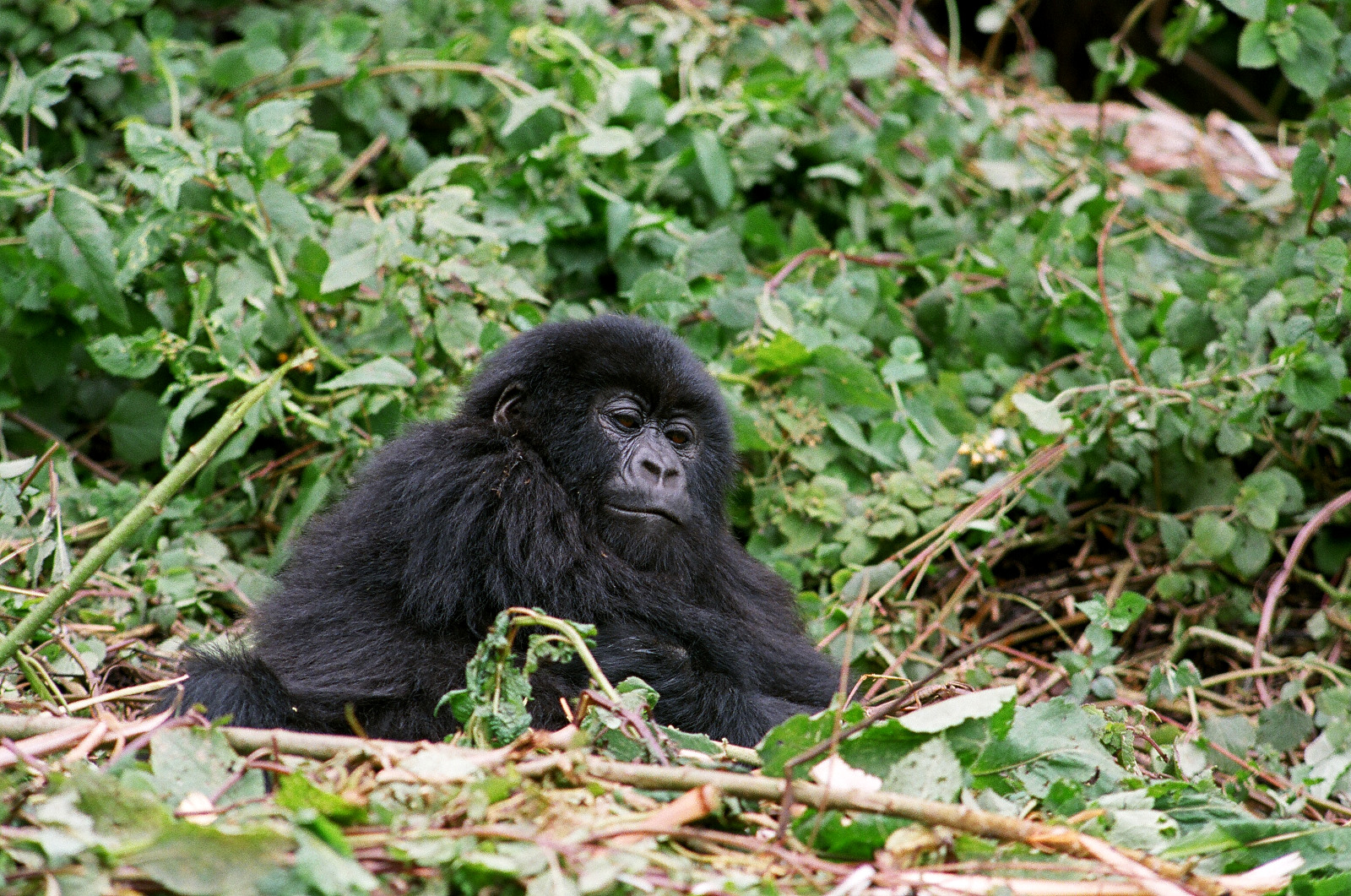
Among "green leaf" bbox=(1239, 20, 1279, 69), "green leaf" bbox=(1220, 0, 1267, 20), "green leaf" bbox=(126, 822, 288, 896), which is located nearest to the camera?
"green leaf" bbox=(126, 822, 288, 896)

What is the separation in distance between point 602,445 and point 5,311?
220 cm

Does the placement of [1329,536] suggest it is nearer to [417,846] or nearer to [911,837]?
[911,837]

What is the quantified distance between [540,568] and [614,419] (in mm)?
521

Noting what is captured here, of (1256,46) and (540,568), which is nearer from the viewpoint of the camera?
(540,568)

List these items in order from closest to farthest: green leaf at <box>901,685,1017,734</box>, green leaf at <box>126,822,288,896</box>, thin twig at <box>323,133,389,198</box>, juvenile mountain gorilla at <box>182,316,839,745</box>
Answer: green leaf at <box>126,822,288,896</box> < green leaf at <box>901,685,1017,734</box> < juvenile mountain gorilla at <box>182,316,839,745</box> < thin twig at <box>323,133,389,198</box>

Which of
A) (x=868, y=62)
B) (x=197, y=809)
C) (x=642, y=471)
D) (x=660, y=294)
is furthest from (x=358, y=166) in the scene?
(x=197, y=809)

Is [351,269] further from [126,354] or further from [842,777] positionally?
[842,777]

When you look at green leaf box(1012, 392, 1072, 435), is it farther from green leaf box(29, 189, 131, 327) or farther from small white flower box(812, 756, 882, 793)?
green leaf box(29, 189, 131, 327)

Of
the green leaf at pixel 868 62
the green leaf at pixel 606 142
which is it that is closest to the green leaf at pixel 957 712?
the green leaf at pixel 606 142

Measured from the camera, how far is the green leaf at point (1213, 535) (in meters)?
4.14

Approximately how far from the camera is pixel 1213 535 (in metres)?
4.16

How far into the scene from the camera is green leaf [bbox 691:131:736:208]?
4957mm

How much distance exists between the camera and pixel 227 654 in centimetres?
298

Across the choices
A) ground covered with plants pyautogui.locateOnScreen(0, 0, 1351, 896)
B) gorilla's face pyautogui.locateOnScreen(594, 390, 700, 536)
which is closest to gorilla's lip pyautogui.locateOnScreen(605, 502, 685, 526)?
gorilla's face pyautogui.locateOnScreen(594, 390, 700, 536)
